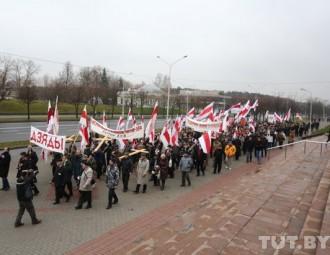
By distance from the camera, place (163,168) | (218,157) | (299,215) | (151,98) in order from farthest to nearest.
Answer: (151,98) < (218,157) < (163,168) < (299,215)

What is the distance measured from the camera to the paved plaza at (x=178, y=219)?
7.18 meters

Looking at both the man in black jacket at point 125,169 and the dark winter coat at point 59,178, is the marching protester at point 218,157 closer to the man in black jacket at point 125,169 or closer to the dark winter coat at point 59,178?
the man in black jacket at point 125,169

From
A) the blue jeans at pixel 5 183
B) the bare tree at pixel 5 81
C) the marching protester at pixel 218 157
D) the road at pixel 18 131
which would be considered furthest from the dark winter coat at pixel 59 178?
the bare tree at pixel 5 81

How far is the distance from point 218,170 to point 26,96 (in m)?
36.4

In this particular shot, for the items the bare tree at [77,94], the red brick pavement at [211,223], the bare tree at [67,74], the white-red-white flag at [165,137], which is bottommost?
the red brick pavement at [211,223]

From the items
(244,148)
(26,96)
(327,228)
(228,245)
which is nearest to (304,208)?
(327,228)

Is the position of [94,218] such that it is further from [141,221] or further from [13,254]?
[13,254]

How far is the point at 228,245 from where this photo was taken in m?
7.22

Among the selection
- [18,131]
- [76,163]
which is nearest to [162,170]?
[76,163]

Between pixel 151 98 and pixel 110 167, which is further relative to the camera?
pixel 151 98

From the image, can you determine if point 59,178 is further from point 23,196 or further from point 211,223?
point 211,223

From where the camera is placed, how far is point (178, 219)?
8.77 m

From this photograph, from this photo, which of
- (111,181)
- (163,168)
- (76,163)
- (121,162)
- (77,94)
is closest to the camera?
(111,181)

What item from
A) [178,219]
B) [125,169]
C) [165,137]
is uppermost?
[165,137]
